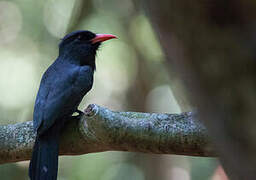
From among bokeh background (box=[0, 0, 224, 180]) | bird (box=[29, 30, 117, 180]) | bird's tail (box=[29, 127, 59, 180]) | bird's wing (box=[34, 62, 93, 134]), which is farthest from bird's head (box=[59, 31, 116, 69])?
bokeh background (box=[0, 0, 224, 180])

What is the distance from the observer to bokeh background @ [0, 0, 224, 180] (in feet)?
25.0

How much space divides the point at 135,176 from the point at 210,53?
7191 mm

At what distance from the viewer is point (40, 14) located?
8016 millimetres

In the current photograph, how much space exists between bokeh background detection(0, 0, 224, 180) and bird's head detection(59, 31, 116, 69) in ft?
8.29

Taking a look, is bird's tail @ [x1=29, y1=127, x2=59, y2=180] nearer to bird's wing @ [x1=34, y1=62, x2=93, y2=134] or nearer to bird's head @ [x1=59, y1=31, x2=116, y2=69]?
bird's wing @ [x1=34, y1=62, x2=93, y2=134]

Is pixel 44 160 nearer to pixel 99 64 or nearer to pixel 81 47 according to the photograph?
pixel 81 47

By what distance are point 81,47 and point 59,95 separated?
1089mm

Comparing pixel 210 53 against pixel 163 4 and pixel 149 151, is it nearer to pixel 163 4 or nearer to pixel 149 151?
pixel 163 4

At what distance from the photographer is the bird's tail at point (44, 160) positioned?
348 centimetres

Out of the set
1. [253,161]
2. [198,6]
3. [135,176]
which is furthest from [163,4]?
[135,176]

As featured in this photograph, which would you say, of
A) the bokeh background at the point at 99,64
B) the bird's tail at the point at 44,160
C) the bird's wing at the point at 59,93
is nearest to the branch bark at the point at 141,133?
the bird's tail at the point at 44,160

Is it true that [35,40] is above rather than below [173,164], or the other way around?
above

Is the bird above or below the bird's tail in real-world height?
above

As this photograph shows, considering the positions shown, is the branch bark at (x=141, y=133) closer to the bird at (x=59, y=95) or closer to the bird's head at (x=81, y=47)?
the bird at (x=59, y=95)
